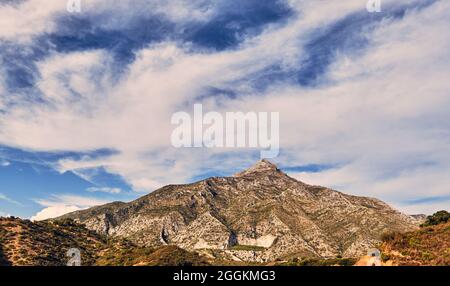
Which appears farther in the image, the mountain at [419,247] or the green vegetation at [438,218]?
the green vegetation at [438,218]

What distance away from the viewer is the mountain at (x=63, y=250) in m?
99.8

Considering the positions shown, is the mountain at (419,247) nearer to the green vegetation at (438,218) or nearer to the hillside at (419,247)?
the hillside at (419,247)

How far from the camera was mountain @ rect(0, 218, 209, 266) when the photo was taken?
327 feet

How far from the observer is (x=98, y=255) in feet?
383

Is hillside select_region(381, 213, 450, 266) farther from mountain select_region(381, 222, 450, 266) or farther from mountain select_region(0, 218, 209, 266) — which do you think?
mountain select_region(0, 218, 209, 266)

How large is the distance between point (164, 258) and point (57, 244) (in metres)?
35.0

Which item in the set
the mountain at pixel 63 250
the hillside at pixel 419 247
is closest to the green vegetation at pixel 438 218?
the hillside at pixel 419 247

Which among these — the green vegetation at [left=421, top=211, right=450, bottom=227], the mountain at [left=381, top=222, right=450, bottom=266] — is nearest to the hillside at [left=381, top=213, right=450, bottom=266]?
the mountain at [left=381, top=222, right=450, bottom=266]

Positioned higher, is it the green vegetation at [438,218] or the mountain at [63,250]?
the green vegetation at [438,218]

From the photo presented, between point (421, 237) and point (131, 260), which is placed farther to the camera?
point (131, 260)

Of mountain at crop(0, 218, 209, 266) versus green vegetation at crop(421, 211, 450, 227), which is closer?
green vegetation at crop(421, 211, 450, 227)
